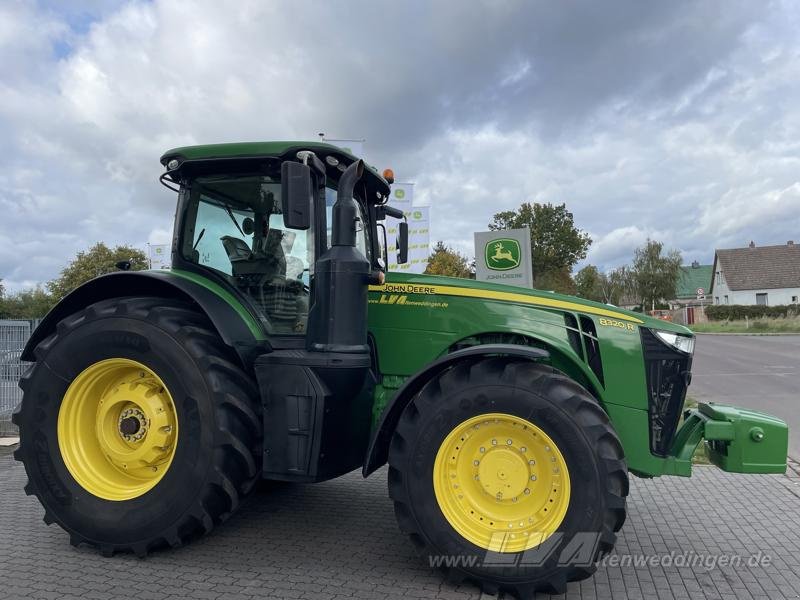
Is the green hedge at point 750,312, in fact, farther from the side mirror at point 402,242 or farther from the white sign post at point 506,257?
the side mirror at point 402,242

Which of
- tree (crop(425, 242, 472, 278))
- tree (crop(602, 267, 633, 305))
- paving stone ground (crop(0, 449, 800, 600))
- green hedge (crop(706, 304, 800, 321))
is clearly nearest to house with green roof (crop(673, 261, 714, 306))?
tree (crop(602, 267, 633, 305))

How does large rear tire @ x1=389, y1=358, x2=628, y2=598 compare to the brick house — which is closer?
large rear tire @ x1=389, y1=358, x2=628, y2=598

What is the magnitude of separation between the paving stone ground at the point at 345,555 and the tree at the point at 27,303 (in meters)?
36.4

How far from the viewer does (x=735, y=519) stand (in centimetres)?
449

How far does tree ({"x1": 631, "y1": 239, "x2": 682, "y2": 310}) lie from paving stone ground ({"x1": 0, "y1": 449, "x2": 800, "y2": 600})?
204ft

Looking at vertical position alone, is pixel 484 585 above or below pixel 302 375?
below

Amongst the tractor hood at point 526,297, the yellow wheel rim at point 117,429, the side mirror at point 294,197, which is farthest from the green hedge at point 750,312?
the yellow wheel rim at point 117,429

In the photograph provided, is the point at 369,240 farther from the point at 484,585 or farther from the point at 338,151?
the point at 484,585

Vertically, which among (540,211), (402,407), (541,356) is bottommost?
(402,407)

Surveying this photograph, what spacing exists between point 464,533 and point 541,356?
3.44ft

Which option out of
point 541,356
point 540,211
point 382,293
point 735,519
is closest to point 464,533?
point 541,356

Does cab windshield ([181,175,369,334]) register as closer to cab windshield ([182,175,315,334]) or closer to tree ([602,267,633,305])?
cab windshield ([182,175,315,334])

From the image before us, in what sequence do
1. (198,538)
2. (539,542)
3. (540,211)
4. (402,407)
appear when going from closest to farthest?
(539,542)
(402,407)
(198,538)
(540,211)

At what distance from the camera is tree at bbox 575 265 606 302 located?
185 ft
